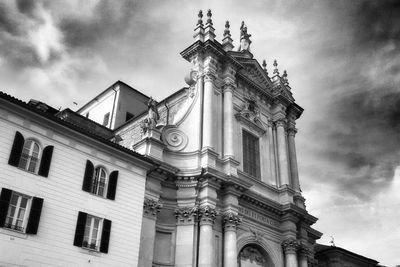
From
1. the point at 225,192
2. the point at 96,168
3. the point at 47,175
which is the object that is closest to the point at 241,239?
the point at 225,192

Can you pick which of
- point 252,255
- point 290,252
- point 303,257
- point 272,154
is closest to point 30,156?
point 252,255

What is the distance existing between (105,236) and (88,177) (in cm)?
282

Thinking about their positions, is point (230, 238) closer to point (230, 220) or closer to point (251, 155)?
point (230, 220)

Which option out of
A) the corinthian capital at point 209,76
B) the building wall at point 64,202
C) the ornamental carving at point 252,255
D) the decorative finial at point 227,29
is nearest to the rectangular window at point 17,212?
the building wall at point 64,202

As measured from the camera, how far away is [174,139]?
28516mm

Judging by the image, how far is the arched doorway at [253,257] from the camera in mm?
27656

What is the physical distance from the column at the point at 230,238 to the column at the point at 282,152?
786cm

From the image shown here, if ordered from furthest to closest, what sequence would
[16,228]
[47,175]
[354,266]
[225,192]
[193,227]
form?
1. [354,266]
2. [225,192]
3. [193,227]
4. [47,175]
5. [16,228]

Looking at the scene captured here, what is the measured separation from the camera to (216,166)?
27.8 metres

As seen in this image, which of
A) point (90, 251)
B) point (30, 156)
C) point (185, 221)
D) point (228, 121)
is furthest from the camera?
point (228, 121)

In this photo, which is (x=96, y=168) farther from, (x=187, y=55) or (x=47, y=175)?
(x=187, y=55)

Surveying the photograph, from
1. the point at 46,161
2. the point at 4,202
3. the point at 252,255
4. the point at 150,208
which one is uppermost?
the point at 46,161

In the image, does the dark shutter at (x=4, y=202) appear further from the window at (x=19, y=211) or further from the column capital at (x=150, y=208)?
the column capital at (x=150, y=208)

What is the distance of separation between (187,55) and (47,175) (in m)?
16.4
